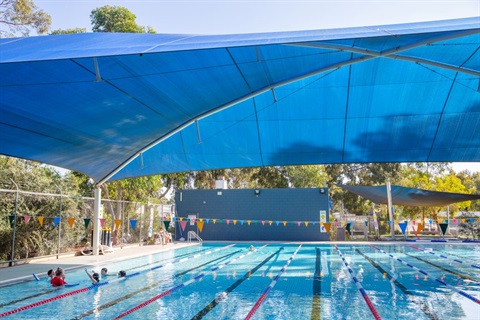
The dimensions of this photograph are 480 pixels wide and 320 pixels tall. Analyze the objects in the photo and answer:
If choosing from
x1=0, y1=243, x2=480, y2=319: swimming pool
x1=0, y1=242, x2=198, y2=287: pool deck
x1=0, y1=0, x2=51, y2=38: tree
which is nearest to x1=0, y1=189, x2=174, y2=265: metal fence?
x1=0, y1=242, x2=198, y2=287: pool deck

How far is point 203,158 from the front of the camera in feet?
45.3

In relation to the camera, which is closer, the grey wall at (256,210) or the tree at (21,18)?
the tree at (21,18)

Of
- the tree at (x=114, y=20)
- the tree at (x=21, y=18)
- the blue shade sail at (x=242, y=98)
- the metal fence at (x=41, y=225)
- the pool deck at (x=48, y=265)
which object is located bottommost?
the pool deck at (x=48, y=265)

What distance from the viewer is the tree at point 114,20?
2697cm

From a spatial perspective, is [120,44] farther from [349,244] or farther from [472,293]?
[349,244]

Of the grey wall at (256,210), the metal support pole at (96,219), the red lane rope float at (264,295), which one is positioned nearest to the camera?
the red lane rope float at (264,295)

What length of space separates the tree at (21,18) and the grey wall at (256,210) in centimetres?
1301

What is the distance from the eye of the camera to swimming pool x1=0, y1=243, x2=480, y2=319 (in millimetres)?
6742

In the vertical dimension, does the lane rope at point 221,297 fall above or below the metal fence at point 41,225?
below

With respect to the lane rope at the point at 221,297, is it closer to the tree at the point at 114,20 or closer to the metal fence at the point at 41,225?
the metal fence at the point at 41,225

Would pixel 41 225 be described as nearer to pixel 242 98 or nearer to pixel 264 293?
pixel 242 98

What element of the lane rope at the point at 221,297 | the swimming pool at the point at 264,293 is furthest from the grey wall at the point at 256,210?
the lane rope at the point at 221,297

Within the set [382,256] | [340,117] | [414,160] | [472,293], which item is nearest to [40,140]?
[340,117]

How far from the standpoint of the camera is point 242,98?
9.80m
